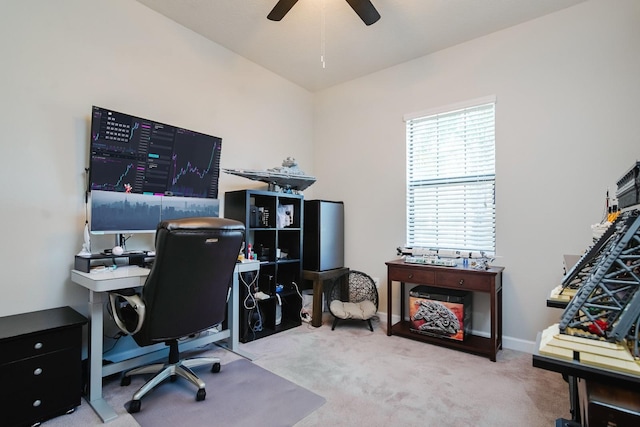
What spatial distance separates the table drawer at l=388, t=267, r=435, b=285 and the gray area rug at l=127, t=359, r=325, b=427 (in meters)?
1.47

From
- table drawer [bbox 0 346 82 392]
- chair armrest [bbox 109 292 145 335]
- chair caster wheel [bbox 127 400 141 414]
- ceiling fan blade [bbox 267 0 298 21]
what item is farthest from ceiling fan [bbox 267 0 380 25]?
chair caster wheel [bbox 127 400 141 414]

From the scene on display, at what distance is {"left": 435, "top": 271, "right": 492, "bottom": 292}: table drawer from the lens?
2.70 meters

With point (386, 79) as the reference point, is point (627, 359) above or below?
below

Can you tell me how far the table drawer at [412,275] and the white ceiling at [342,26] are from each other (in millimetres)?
2320

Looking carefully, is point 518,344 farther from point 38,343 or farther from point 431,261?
point 38,343

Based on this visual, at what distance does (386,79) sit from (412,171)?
1181 mm

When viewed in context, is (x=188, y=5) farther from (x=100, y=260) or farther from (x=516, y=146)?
(x=516, y=146)

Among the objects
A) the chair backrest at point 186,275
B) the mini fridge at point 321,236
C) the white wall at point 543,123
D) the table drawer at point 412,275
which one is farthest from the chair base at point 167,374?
the white wall at point 543,123

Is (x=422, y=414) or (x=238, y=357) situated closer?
(x=422, y=414)

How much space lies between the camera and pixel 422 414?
6.21ft

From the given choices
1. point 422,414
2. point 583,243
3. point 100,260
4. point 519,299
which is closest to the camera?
point 422,414

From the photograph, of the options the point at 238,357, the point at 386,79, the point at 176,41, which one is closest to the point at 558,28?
the point at 386,79

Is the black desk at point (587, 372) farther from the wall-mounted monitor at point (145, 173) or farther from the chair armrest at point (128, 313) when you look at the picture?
the wall-mounted monitor at point (145, 173)

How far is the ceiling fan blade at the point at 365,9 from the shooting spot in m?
2.22
